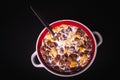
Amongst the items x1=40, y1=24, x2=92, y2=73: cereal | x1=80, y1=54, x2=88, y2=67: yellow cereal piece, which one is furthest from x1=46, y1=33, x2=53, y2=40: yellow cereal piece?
x1=80, y1=54, x2=88, y2=67: yellow cereal piece

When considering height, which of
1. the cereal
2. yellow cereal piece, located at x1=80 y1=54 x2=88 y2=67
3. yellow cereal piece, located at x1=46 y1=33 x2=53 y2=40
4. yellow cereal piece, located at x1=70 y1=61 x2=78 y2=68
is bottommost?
yellow cereal piece, located at x1=80 y1=54 x2=88 y2=67

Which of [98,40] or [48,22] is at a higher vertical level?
[48,22]

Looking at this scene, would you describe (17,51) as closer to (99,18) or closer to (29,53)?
(29,53)

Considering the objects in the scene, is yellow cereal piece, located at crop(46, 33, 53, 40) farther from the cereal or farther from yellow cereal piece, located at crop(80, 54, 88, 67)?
yellow cereal piece, located at crop(80, 54, 88, 67)

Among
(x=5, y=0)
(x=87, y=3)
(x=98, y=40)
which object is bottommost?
(x=98, y=40)

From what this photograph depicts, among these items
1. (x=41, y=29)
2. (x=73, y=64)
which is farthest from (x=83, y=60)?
(x=41, y=29)

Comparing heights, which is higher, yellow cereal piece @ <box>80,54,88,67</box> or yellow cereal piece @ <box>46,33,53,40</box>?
yellow cereal piece @ <box>46,33,53,40</box>

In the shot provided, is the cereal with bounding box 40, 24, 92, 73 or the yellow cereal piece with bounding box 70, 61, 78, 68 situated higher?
the cereal with bounding box 40, 24, 92, 73

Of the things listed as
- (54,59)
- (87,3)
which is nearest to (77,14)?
(87,3)
